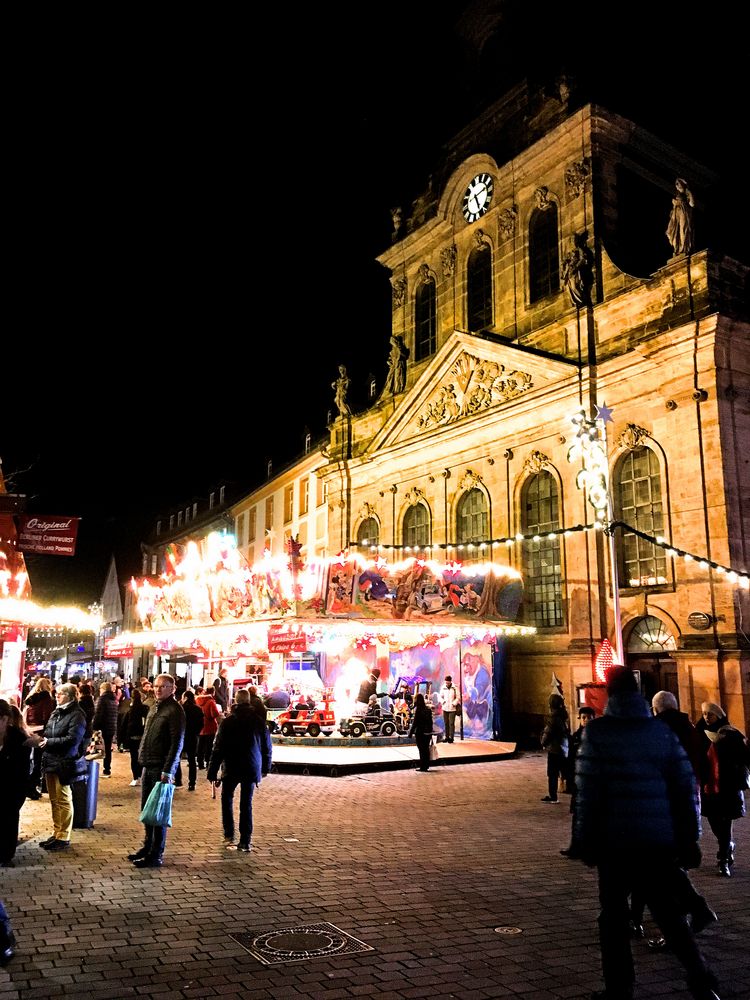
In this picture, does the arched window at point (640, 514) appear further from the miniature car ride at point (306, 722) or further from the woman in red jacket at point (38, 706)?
the woman in red jacket at point (38, 706)

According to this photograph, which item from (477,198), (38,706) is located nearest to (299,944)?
(38,706)

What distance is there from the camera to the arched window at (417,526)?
3003 centimetres

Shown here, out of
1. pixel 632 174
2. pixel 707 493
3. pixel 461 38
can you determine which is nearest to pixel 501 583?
pixel 707 493

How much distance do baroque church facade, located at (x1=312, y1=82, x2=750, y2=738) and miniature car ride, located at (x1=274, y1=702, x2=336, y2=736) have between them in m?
5.69

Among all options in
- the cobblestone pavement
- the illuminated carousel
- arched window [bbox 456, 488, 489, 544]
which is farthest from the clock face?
the cobblestone pavement

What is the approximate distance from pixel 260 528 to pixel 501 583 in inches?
970

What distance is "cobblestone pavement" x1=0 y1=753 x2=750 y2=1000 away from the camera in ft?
17.2

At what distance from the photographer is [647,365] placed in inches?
860

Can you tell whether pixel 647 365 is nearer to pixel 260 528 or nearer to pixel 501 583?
pixel 501 583

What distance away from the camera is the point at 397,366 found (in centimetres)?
3291

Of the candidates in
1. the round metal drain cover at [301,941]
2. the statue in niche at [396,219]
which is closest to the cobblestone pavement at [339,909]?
the round metal drain cover at [301,941]

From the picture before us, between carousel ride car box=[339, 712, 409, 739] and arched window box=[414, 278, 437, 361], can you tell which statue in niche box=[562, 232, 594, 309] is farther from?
carousel ride car box=[339, 712, 409, 739]

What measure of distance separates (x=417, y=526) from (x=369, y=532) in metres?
3.19

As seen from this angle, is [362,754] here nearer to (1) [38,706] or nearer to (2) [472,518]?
(1) [38,706]
